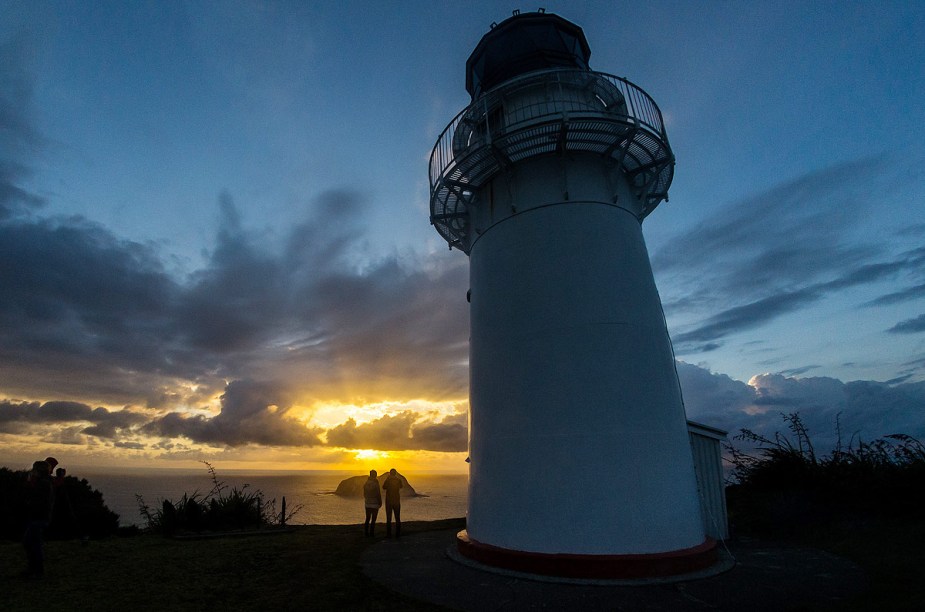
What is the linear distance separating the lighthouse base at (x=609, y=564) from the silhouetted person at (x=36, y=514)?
7.24 metres

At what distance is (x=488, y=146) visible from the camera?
9.37 meters

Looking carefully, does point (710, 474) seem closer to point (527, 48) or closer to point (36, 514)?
point (527, 48)

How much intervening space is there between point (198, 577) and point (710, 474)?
10732 mm

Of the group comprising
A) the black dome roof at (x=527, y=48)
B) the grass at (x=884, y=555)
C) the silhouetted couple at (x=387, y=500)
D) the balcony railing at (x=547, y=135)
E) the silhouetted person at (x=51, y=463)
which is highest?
the black dome roof at (x=527, y=48)

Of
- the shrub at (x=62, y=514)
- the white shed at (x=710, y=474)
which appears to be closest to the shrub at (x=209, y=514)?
Result: the shrub at (x=62, y=514)

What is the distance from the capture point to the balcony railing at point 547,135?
30.4 ft

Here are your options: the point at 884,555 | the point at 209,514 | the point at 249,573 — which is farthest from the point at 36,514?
the point at 884,555

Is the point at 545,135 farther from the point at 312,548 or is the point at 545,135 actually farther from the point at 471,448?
the point at 312,548

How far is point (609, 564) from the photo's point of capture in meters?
7.21

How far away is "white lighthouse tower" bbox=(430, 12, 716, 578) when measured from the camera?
25.5 feet

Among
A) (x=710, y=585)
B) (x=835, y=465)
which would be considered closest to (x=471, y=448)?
(x=710, y=585)

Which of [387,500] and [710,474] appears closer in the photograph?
[710,474]

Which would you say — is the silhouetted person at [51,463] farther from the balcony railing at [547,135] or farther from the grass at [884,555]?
the grass at [884,555]

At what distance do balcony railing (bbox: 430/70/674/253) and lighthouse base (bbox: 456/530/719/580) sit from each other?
23.8ft
